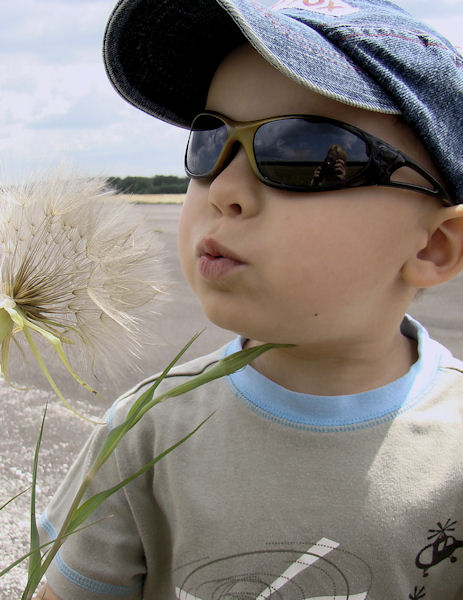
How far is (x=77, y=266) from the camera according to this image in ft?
3.61

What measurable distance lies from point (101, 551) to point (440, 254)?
762mm

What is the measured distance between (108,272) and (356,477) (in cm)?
53

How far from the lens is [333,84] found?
0.94m

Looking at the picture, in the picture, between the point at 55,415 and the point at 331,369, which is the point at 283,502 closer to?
the point at 331,369

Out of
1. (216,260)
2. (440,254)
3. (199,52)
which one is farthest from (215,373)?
(199,52)

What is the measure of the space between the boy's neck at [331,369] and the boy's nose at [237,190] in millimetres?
283

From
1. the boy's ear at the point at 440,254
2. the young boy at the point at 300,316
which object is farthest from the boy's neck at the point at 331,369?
the boy's ear at the point at 440,254

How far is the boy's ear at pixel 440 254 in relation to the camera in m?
1.07

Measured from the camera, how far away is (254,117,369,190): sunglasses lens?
3.15 feet

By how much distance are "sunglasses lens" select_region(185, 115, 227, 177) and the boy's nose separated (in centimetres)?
5

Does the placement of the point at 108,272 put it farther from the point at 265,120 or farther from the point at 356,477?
the point at 356,477

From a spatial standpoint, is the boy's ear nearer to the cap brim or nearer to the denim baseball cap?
the denim baseball cap

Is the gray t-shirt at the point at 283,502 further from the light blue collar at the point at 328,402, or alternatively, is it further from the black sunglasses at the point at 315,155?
the black sunglasses at the point at 315,155

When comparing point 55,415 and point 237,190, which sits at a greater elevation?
point 237,190
